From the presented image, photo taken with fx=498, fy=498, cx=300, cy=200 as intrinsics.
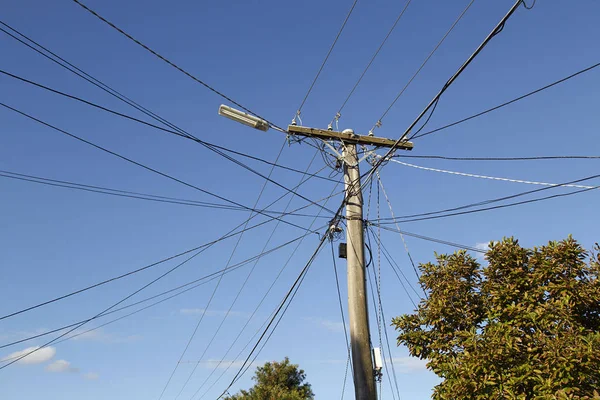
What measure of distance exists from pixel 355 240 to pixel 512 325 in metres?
3.41

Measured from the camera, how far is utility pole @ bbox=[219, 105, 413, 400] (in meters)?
9.40

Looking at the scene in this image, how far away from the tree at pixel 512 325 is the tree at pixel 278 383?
24.9 m

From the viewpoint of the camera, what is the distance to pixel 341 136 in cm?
1174

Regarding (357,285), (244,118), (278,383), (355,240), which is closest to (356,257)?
(355,240)

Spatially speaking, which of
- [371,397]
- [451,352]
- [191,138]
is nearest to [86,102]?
[191,138]

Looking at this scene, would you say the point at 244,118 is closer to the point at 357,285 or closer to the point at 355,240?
the point at 355,240

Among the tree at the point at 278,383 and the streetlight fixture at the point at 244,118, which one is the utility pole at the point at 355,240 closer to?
the streetlight fixture at the point at 244,118

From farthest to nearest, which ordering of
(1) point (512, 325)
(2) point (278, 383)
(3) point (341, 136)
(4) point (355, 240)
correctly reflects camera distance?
1. (2) point (278, 383)
2. (3) point (341, 136)
3. (4) point (355, 240)
4. (1) point (512, 325)

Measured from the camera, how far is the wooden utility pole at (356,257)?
30.8ft

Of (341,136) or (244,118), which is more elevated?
(341,136)

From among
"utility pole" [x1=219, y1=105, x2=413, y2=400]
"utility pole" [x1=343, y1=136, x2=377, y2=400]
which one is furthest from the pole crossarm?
"utility pole" [x1=343, y1=136, x2=377, y2=400]

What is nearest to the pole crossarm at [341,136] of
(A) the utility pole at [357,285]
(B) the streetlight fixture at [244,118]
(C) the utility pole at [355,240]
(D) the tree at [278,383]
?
(C) the utility pole at [355,240]

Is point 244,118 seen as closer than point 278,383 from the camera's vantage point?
Yes

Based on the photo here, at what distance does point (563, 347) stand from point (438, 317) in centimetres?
247
